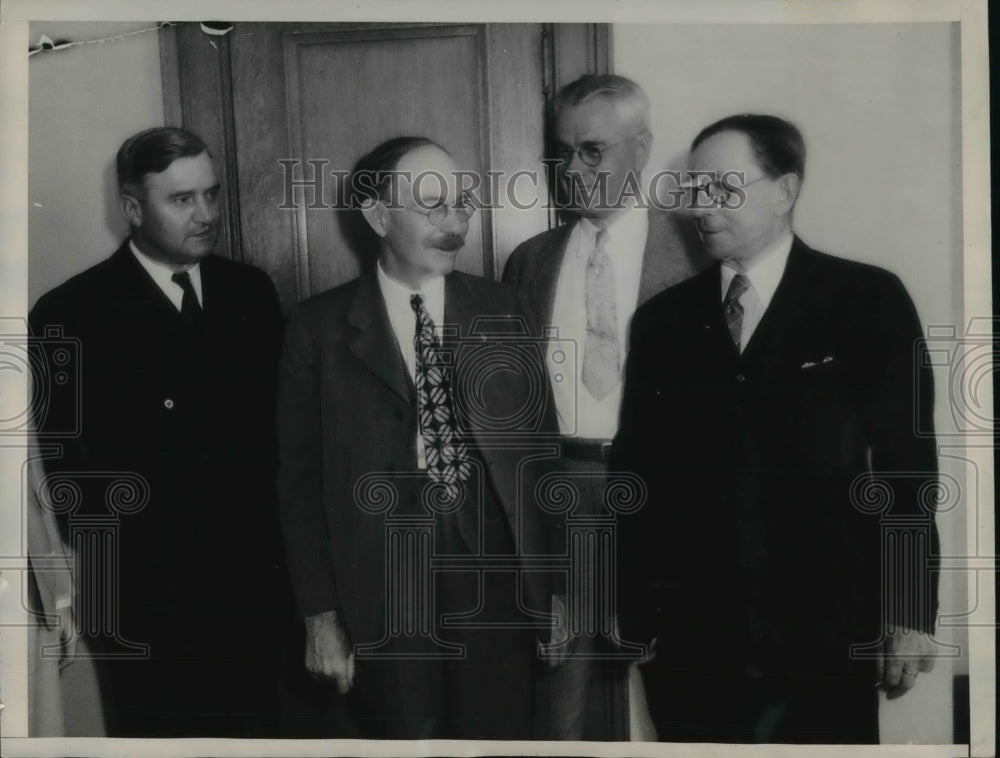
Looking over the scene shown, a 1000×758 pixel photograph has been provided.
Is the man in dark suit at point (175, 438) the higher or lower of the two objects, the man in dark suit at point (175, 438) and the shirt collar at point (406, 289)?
the lower

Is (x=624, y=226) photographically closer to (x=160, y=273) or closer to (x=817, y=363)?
(x=817, y=363)

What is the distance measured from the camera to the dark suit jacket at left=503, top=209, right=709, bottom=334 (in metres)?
2.16

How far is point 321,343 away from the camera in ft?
7.09

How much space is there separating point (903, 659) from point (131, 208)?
181cm

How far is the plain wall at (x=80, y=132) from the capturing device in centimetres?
220

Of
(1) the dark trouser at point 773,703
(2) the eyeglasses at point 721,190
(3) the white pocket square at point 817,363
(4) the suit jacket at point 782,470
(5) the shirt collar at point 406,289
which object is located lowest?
(1) the dark trouser at point 773,703

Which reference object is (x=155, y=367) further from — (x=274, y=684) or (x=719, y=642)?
(x=719, y=642)

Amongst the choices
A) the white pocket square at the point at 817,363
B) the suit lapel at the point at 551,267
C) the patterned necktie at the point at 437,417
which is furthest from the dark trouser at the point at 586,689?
the white pocket square at the point at 817,363

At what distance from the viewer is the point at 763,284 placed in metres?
2.15

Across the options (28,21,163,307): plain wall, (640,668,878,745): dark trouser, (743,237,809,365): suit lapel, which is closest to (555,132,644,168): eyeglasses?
(743,237,809,365): suit lapel

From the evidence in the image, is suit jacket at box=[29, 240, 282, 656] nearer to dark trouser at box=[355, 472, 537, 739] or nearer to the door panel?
the door panel

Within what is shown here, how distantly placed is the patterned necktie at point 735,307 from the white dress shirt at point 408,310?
0.57 metres

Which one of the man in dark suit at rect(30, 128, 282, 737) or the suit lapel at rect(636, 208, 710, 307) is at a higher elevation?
the suit lapel at rect(636, 208, 710, 307)

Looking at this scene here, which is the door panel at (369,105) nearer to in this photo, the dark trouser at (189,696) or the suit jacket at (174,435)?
the suit jacket at (174,435)
